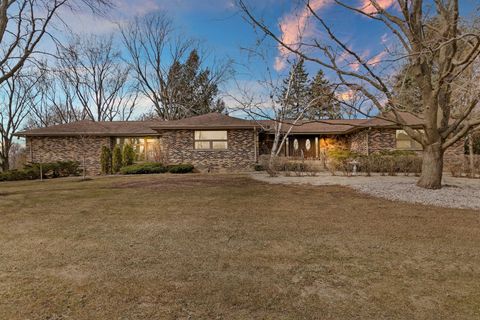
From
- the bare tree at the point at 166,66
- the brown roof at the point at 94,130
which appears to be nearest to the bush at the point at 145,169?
the brown roof at the point at 94,130

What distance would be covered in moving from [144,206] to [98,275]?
347 centimetres

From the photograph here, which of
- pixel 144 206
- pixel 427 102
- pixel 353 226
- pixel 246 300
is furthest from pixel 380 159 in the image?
pixel 246 300

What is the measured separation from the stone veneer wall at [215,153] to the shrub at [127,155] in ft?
8.55

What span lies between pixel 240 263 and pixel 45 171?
1627 centimetres

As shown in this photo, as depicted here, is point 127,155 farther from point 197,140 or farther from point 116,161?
point 197,140

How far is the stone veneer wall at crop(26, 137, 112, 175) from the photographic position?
1722 centimetres

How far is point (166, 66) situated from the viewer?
1080 inches

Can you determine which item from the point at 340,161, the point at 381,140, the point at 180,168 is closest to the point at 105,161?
the point at 180,168

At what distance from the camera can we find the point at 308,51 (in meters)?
8.76

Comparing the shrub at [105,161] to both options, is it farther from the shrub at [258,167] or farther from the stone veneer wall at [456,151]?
the stone veneer wall at [456,151]

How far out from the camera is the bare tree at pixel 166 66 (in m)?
26.0

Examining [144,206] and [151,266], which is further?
[144,206]

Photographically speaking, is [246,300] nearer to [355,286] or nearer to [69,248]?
[355,286]

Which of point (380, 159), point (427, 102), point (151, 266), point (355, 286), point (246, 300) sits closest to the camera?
point (246, 300)
